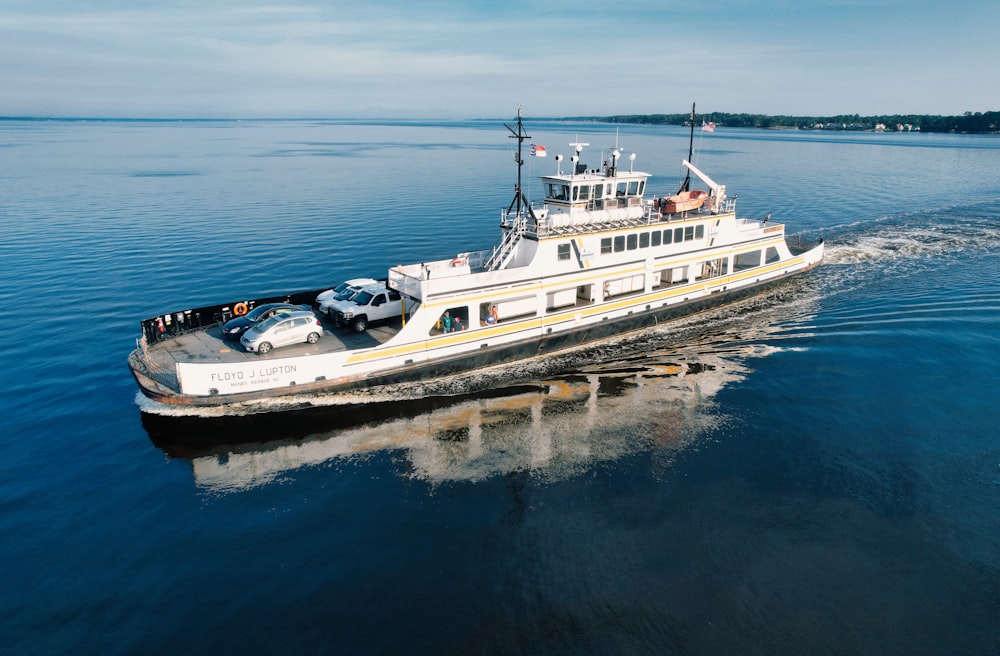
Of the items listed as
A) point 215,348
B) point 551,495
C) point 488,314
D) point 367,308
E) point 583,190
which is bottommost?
point 551,495

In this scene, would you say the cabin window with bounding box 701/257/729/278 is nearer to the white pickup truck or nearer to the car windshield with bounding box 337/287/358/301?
the white pickup truck

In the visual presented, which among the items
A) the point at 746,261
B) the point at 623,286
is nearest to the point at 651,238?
the point at 623,286

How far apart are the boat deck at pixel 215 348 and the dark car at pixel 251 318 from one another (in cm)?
42

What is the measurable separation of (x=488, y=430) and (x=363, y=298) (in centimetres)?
966

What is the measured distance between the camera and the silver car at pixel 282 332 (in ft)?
77.6

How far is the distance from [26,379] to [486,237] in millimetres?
35653

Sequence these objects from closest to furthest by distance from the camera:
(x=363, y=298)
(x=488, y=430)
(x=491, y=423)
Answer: (x=488, y=430), (x=491, y=423), (x=363, y=298)

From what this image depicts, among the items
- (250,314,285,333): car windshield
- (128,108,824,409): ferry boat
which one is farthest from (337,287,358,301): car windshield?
(250,314,285,333): car windshield

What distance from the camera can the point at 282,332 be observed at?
949 inches

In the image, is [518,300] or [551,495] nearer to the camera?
[551,495]

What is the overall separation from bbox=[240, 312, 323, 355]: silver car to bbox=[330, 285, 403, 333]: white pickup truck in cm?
157

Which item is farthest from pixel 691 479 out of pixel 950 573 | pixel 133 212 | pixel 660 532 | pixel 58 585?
pixel 133 212

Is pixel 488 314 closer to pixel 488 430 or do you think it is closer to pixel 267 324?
pixel 488 430

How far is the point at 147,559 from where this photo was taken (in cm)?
1532
